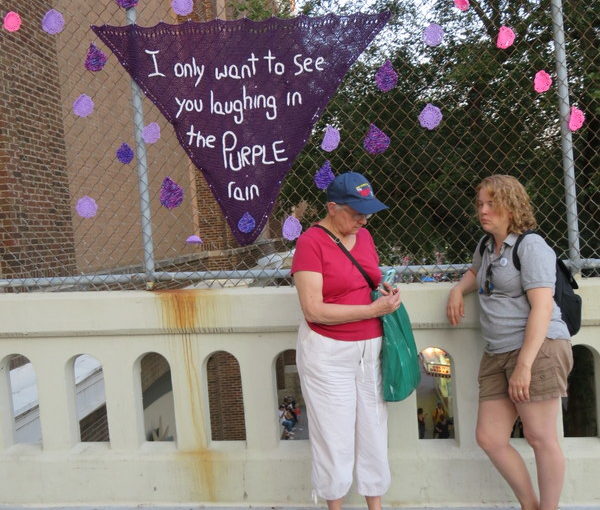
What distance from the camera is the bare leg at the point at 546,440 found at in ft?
7.76

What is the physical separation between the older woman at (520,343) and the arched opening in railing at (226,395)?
1101 centimetres

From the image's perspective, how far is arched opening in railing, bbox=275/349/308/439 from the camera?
49.5 ft

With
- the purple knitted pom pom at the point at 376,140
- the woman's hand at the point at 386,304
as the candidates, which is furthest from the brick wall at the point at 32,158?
the woman's hand at the point at 386,304

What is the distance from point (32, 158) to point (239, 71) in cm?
530

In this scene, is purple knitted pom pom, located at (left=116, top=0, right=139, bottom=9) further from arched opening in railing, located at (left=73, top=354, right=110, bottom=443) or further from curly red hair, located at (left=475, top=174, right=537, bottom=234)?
arched opening in railing, located at (left=73, top=354, right=110, bottom=443)

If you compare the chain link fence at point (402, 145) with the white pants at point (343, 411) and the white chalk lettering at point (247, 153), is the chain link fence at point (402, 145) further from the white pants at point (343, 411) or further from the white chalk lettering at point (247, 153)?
the white pants at point (343, 411)

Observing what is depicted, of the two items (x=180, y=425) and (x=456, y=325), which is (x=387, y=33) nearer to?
(x=456, y=325)

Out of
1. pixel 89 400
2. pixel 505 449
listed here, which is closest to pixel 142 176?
pixel 505 449

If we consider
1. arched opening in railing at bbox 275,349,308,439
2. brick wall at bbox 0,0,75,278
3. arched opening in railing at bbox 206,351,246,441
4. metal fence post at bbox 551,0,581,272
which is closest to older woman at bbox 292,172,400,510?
metal fence post at bbox 551,0,581,272

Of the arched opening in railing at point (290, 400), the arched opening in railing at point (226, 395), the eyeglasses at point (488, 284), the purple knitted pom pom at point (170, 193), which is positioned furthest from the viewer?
the arched opening in railing at point (290, 400)

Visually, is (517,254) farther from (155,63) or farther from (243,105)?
(155,63)

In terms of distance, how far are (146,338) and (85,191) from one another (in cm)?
734

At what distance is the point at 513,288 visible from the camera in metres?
2.35

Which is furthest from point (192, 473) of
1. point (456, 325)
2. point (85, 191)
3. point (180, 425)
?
point (85, 191)
